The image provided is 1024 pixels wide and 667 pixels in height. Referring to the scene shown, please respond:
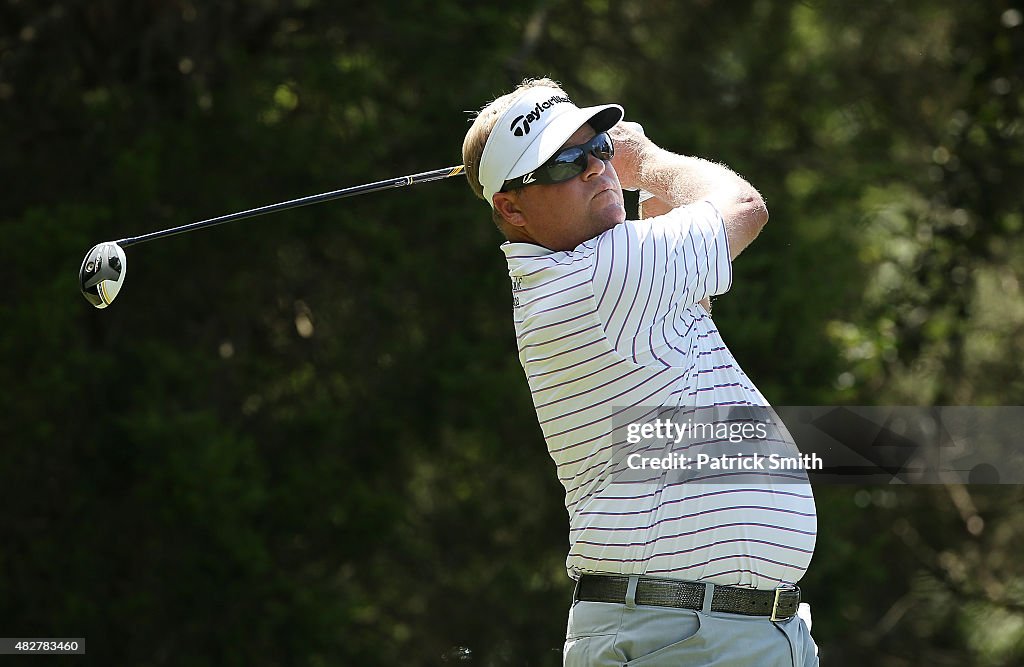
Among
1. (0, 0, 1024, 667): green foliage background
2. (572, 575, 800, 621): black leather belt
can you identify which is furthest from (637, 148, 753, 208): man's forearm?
(0, 0, 1024, 667): green foliage background

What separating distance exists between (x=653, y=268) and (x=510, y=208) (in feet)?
1.08

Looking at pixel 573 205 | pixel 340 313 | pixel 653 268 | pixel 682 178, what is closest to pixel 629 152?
pixel 682 178

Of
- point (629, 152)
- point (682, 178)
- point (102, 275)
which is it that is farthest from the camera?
point (102, 275)

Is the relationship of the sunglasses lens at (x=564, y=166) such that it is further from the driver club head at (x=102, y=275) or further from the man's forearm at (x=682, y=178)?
the driver club head at (x=102, y=275)

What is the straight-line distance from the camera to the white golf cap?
227 cm

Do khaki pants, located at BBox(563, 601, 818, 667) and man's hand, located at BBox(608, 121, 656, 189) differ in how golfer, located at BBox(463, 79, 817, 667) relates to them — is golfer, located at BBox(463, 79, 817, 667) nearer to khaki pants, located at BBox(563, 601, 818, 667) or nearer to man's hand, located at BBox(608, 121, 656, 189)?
khaki pants, located at BBox(563, 601, 818, 667)

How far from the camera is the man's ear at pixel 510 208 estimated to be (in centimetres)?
232

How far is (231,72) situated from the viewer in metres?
5.57

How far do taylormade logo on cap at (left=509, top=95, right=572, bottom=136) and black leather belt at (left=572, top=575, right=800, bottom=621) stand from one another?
80 cm

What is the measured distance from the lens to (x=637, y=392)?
2.19m

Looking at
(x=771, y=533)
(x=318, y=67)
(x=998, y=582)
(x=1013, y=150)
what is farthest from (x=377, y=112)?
(x=998, y=582)

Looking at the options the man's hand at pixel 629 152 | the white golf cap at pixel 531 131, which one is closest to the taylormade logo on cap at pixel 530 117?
the white golf cap at pixel 531 131

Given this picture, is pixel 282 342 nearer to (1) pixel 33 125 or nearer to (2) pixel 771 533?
(1) pixel 33 125

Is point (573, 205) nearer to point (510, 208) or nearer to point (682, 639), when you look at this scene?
point (510, 208)
